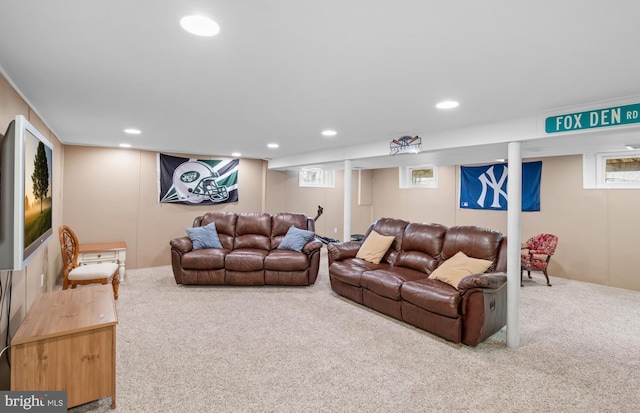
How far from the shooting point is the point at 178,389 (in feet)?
7.36

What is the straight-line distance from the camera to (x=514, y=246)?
307cm

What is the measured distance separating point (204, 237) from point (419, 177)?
5243 mm

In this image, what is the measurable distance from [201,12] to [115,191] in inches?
206

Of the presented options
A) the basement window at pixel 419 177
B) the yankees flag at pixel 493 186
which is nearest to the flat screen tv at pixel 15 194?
the yankees flag at pixel 493 186

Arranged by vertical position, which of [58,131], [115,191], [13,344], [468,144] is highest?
[58,131]

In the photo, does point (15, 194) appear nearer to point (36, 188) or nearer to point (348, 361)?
point (36, 188)

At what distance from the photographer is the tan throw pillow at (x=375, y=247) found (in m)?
4.38

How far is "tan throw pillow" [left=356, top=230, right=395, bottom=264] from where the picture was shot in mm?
4379

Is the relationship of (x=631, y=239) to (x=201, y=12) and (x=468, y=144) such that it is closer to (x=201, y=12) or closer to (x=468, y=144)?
(x=468, y=144)

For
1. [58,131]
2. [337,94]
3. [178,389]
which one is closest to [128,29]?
[337,94]

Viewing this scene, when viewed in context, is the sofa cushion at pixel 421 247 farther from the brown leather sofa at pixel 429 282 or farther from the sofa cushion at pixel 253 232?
the sofa cushion at pixel 253 232

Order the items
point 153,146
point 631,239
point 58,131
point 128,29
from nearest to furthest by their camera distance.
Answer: point 128,29, point 58,131, point 631,239, point 153,146

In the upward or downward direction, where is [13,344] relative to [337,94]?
downward

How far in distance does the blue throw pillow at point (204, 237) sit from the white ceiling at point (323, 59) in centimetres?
213
